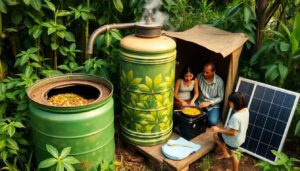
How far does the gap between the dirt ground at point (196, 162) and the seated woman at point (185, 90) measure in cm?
83

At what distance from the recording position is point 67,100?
352 centimetres

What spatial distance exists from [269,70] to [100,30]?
2246mm

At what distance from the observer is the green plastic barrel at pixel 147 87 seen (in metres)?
3.69

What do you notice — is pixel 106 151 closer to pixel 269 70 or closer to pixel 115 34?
pixel 115 34

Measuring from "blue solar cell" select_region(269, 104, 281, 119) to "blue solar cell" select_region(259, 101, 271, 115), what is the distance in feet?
0.17

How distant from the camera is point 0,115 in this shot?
12.0 feet

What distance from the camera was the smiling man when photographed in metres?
4.62

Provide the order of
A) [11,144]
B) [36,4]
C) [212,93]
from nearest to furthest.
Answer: [11,144] → [36,4] → [212,93]

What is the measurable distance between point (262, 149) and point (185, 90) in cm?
135

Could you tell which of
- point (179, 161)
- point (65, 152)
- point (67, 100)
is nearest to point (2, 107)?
point (67, 100)

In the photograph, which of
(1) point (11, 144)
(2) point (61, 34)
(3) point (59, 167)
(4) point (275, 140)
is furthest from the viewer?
(4) point (275, 140)

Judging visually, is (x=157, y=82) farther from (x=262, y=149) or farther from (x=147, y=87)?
(x=262, y=149)

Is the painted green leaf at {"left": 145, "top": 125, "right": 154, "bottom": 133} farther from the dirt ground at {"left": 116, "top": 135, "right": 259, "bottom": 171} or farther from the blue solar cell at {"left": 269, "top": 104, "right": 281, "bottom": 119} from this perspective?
the blue solar cell at {"left": 269, "top": 104, "right": 281, "bottom": 119}

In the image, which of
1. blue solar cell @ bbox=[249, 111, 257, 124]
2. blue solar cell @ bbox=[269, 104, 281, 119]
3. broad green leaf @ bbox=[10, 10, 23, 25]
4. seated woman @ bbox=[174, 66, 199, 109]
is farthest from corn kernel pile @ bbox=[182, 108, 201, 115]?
broad green leaf @ bbox=[10, 10, 23, 25]
